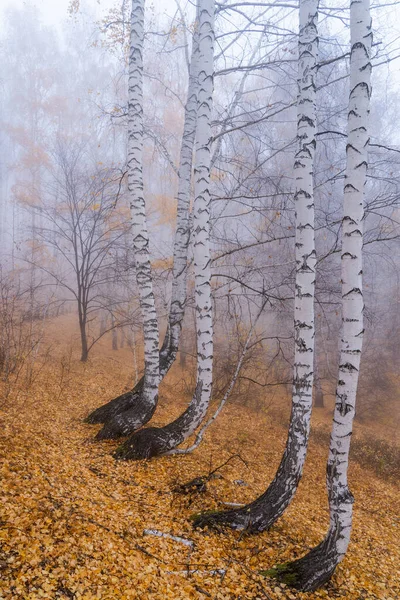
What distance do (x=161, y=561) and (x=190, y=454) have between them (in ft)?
8.14

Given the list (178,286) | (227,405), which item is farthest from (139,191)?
(227,405)

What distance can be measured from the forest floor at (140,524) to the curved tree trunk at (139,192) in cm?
137

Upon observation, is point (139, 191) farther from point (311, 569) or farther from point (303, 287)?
point (311, 569)

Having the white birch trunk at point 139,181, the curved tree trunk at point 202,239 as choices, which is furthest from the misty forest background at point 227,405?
the white birch trunk at point 139,181

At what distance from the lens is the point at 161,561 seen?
9.83 ft

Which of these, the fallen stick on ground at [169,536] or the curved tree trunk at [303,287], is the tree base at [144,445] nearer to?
the curved tree trunk at [303,287]

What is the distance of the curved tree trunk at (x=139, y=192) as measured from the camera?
16.8 ft

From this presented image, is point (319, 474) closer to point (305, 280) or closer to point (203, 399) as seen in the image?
point (203, 399)

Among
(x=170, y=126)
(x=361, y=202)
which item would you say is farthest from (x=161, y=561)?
(x=170, y=126)

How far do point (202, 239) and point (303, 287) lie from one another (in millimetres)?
1632

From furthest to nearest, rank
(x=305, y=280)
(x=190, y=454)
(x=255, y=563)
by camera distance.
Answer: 1. (x=190, y=454)
2. (x=305, y=280)
3. (x=255, y=563)

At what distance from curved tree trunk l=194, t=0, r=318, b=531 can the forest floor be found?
1.07ft

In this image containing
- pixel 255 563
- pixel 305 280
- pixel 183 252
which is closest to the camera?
pixel 255 563

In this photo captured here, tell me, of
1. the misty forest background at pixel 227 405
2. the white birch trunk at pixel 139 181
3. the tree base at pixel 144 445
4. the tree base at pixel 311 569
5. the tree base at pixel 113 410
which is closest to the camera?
the misty forest background at pixel 227 405
